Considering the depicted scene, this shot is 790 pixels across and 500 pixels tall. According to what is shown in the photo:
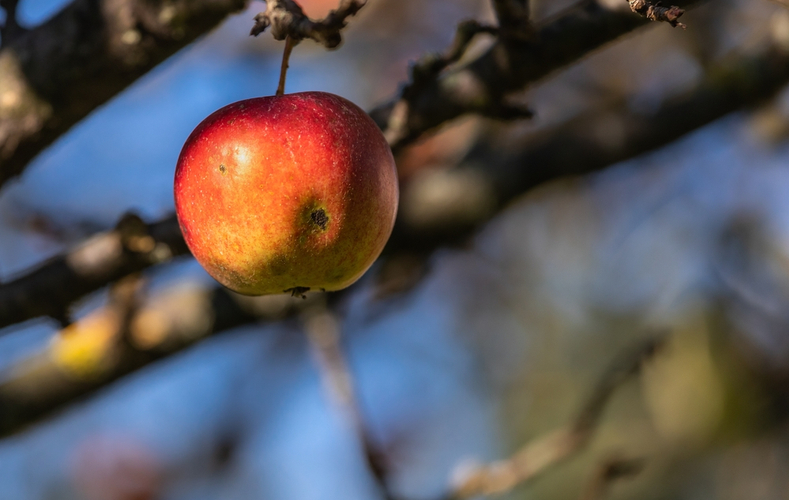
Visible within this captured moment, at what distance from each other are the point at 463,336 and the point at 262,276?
394 centimetres

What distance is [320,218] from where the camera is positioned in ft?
3.49

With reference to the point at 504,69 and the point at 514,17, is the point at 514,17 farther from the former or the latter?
the point at 504,69

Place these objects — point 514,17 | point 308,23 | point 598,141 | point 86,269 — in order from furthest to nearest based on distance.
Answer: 1. point 598,141
2. point 86,269
3. point 514,17
4. point 308,23

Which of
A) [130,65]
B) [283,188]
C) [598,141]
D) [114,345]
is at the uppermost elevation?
[130,65]

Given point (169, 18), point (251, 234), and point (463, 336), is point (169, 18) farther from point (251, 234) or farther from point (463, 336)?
point (463, 336)

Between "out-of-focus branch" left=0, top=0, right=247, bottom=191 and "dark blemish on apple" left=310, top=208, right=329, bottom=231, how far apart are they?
0.62 m

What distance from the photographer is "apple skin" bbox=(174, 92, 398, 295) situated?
1.05m

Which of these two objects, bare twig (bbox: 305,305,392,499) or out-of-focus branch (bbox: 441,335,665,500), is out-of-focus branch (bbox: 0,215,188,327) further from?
out-of-focus branch (bbox: 441,335,665,500)

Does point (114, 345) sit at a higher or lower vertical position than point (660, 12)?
lower

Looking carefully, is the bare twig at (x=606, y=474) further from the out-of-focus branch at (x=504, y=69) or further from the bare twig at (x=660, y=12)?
the bare twig at (x=660, y=12)

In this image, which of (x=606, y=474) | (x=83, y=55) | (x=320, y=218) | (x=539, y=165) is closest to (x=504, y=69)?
(x=320, y=218)

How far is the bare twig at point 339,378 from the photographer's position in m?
1.67

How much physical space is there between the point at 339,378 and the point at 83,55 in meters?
1.02

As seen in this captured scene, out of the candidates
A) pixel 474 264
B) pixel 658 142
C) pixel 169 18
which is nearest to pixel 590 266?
pixel 474 264
